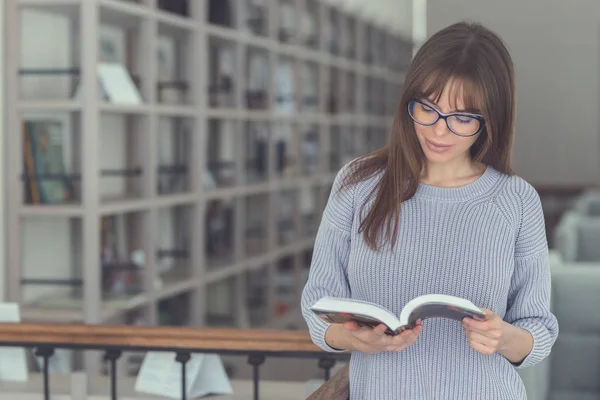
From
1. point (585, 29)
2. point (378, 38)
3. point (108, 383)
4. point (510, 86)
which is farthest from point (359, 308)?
point (585, 29)

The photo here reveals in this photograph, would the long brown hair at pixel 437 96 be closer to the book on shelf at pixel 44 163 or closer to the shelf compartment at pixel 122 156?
the book on shelf at pixel 44 163

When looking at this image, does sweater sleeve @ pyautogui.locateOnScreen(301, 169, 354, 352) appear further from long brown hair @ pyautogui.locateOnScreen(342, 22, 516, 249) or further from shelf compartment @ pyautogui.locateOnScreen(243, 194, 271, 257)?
shelf compartment @ pyautogui.locateOnScreen(243, 194, 271, 257)

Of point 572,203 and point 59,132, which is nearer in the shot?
point 59,132

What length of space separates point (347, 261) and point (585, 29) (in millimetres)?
7794

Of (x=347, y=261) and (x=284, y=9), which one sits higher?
(x=284, y=9)

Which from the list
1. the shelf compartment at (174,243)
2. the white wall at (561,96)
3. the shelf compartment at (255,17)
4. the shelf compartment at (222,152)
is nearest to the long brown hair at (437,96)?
the shelf compartment at (174,243)

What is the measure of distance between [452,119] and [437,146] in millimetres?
49

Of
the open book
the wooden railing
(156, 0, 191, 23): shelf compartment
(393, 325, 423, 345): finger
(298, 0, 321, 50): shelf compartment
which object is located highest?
(298, 0, 321, 50): shelf compartment

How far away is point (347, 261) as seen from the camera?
153cm

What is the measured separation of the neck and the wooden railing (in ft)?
1.81

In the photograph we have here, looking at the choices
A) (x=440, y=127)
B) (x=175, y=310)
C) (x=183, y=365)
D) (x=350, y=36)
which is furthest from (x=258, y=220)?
(x=440, y=127)

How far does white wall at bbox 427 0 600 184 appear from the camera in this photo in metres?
8.68

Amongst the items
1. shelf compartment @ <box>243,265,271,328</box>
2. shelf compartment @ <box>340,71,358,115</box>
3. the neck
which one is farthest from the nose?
shelf compartment @ <box>340,71,358,115</box>

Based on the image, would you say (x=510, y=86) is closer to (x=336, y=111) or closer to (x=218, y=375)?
(x=218, y=375)
